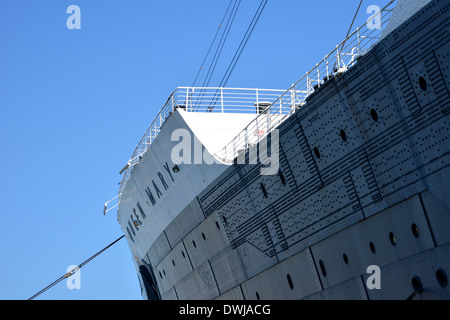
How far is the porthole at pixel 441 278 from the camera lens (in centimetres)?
1240

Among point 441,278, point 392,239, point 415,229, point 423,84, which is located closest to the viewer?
point 441,278

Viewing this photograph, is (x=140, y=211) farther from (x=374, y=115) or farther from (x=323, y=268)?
(x=374, y=115)

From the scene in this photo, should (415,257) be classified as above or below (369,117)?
below

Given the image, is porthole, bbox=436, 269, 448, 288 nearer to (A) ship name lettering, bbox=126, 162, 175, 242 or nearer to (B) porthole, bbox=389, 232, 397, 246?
(B) porthole, bbox=389, 232, 397, 246

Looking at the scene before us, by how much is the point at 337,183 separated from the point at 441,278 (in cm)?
325

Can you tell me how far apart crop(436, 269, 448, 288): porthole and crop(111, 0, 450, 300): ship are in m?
0.02

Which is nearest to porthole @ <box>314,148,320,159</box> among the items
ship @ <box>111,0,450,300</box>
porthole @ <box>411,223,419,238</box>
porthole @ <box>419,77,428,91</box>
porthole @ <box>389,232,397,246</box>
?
ship @ <box>111,0,450,300</box>

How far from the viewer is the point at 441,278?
41.0 ft

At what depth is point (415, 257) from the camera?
13.0 m

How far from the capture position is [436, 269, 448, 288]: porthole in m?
12.4

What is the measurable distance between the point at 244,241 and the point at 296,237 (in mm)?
2625

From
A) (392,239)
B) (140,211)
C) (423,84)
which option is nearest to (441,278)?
(392,239)
